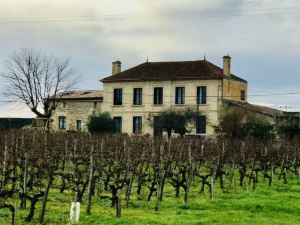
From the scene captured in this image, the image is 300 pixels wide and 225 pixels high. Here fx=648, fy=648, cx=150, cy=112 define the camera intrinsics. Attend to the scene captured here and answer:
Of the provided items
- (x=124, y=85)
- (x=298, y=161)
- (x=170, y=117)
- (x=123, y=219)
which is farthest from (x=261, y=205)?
(x=124, y=85)

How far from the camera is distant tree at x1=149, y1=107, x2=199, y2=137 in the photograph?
177ft

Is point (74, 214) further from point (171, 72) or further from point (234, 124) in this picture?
point (171, 72)

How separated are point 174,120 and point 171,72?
335 inches

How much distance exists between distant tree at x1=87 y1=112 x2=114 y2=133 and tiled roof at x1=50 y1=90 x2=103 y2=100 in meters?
7.11

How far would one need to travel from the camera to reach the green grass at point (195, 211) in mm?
16705

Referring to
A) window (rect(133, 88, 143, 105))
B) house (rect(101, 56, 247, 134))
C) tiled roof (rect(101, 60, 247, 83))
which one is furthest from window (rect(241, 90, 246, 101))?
window (rect(133, 88, 143, 105))

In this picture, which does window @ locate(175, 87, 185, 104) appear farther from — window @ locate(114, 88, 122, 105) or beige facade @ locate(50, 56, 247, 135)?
window @ locate(114, 88, 122, 105)

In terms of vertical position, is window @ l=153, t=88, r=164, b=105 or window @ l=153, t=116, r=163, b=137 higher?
window @ l=153, t=88, r=164, b=105

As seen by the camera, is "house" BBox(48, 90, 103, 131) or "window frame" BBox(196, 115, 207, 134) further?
"house" BBox(48, 90, 103, 131)

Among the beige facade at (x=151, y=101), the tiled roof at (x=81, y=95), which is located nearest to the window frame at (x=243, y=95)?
the beige facade at (x=151, y=101)

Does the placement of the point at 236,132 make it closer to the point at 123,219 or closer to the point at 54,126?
the point at 54,126

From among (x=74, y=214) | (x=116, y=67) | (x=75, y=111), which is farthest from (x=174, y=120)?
(x=74, y=214)

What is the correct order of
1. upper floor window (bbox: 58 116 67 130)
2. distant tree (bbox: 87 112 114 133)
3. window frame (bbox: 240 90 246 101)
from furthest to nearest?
upper floor window (bbox: 58 116 67 130) → window frame (bbox: 240 90 246 101) → distant tree (bbox: 87 112 114 133)

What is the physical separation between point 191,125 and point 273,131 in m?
8.11
